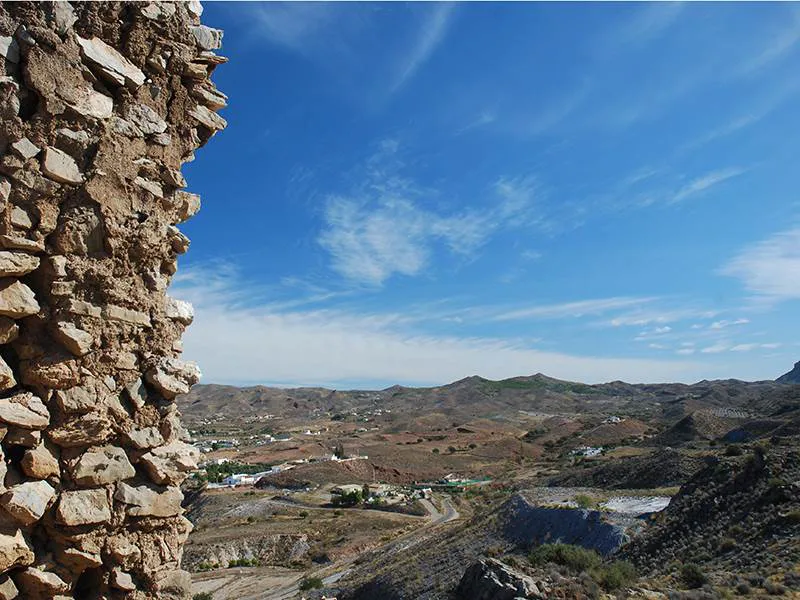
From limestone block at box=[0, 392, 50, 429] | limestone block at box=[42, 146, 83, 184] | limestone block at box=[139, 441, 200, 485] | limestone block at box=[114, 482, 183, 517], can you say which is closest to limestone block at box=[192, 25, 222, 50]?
limestone block at box=[42, 146, 83, 184]

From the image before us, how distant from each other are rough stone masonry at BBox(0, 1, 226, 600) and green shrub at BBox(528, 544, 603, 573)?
50.0 ft

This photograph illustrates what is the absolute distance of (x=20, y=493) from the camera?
4188mm

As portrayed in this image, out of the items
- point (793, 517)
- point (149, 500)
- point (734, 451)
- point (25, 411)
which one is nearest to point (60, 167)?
point (25, 411)

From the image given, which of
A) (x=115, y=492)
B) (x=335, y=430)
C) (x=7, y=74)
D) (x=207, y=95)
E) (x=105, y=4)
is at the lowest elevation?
(x=335, y=430)

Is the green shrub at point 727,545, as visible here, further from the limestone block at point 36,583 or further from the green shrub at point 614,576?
the limestone block at point 36,583

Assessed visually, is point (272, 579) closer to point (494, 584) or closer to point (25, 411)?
point (494, 584)

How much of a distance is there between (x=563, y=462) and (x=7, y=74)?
70.2m

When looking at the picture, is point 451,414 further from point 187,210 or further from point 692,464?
point 187,210

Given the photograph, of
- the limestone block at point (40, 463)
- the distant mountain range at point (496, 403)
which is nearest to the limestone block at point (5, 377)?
the limestone block at point (40, 463)

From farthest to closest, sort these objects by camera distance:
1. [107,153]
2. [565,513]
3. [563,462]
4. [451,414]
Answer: [451,414]
[563,462]
[565,513]
[107,153]

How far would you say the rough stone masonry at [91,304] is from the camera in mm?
4379

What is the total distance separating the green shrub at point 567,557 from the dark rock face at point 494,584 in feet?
6.05

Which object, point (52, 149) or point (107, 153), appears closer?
point (52, 149)

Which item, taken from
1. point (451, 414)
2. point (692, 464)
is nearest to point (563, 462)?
point (692, 464)
